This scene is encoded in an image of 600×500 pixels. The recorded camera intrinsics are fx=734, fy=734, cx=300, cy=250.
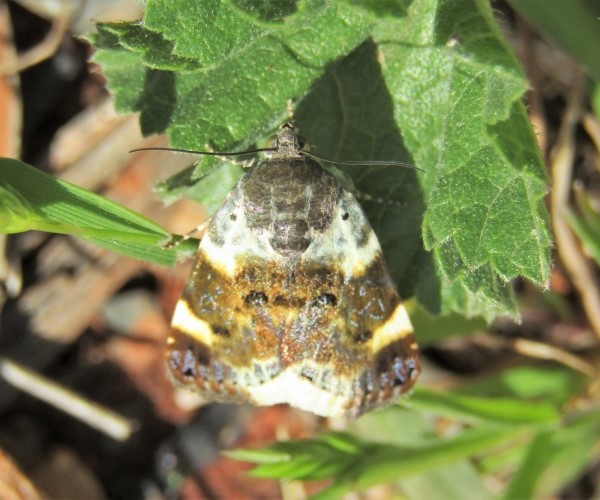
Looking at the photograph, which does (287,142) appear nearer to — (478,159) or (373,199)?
(373,199)

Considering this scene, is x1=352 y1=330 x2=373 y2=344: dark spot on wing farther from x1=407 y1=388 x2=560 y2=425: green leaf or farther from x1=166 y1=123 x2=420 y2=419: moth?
x1=407 y1=388 x2=560 y2=425: green leaf

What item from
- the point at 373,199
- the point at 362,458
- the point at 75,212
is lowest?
the point at 362,458

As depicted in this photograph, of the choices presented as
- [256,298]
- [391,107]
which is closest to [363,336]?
[256,298]

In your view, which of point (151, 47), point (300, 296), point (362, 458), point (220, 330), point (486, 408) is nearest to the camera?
point (151, 47)

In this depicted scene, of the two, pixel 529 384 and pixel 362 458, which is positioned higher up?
pixel 529 384

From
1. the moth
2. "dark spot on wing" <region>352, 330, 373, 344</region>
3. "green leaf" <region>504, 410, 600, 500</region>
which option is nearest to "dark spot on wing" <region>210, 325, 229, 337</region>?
the moth

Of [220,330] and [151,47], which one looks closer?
[151,47]

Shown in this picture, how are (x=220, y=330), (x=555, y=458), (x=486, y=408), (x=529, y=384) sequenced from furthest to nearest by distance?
(x=529, y=384) < (x=555, y=458) < (x=486, y=408) < (x=220, y=330)

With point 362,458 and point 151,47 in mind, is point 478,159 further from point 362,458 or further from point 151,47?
point 362,458

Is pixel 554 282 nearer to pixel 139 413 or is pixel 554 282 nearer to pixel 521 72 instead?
pixel 521 72
